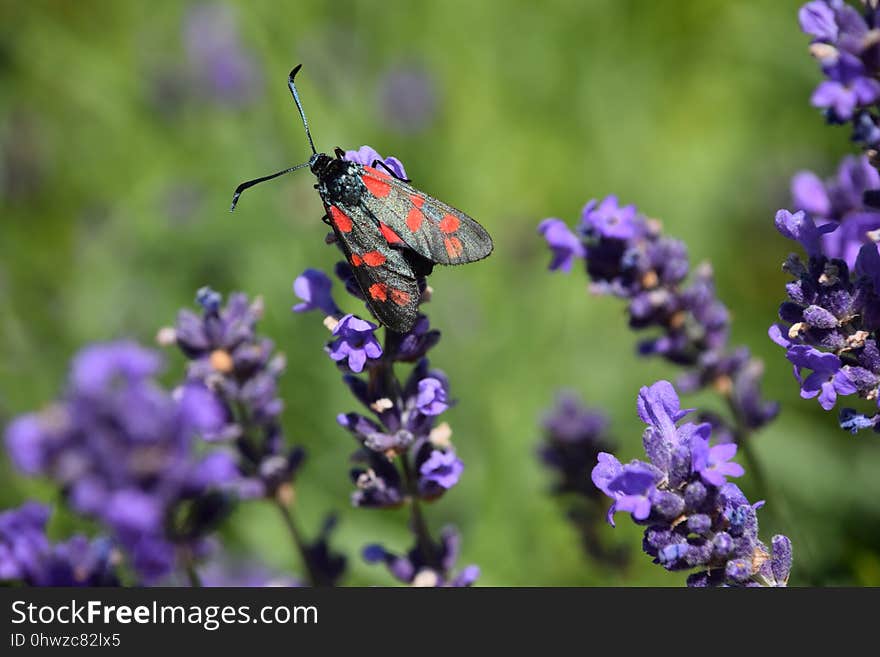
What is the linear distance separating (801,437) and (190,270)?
429 cm

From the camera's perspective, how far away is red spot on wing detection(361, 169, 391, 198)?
125 inches

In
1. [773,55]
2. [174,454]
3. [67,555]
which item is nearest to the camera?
[174,454]

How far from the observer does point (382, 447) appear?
3027 mm

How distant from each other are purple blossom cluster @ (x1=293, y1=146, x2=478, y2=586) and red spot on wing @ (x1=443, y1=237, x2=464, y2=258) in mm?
144

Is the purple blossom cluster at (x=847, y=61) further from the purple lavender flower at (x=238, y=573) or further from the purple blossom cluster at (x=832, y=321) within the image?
the purple lavender flower at (x=238, y=573)

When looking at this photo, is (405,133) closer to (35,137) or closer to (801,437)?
(35,137)

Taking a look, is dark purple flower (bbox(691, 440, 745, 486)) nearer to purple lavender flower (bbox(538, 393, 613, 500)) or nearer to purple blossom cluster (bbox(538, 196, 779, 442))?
purple blossom cluster (bbox(538, 196, 779, 442))

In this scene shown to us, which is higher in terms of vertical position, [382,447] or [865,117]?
[865,117]

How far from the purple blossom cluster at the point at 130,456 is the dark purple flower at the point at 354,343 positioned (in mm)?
472

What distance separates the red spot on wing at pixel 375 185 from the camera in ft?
10.4

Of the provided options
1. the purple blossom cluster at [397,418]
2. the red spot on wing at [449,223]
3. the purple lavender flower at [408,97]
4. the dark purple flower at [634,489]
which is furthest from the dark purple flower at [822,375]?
the purple lavender flower at [408,97]

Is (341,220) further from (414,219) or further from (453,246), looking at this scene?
(453,246)

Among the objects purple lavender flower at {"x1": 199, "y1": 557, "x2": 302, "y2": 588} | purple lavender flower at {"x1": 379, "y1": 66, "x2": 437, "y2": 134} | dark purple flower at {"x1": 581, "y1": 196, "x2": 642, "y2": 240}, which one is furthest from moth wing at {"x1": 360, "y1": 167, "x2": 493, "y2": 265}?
purple lavender flower at {"x1": 379, "y1": 66, "x2": 437, "y2": 134}

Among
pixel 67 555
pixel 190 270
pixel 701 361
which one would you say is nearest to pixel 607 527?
pixel 701 361
